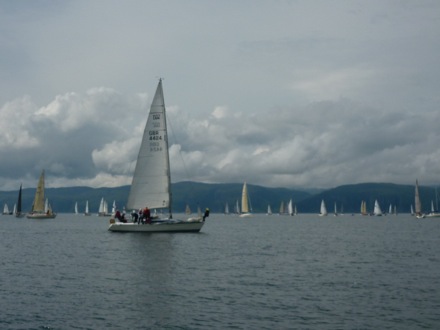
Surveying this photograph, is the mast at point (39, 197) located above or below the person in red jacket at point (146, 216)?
above

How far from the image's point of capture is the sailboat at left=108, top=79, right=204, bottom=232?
3168 inches

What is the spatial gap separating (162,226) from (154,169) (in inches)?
351

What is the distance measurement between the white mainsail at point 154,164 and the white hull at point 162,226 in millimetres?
3056

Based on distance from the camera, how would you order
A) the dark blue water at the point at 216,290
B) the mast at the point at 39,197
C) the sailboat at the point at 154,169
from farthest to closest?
the mast at the point at 39,197 < the sailboat at the point at 154,169 < the dark blue water at the point at 216,290

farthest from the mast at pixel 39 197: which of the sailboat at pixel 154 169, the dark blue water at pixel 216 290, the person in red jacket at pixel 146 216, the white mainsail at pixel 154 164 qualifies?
the dark blue water at pixel 216 290

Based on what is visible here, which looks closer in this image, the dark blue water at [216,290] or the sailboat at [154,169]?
the dark blue water at [216,290]

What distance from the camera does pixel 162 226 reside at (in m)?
77.8

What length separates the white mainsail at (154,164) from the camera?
8056 centimetres

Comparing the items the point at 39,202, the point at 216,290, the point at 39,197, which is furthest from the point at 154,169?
the point at 39,202

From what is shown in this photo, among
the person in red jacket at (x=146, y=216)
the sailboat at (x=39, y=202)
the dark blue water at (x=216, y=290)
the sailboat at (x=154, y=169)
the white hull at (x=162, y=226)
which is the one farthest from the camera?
the sailboat at (x=39, y=202)

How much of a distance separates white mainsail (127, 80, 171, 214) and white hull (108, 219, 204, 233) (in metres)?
3.06

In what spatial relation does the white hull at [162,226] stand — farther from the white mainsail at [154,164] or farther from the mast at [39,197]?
the mast at [39,197]

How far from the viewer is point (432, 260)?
Answer: 53.0 m

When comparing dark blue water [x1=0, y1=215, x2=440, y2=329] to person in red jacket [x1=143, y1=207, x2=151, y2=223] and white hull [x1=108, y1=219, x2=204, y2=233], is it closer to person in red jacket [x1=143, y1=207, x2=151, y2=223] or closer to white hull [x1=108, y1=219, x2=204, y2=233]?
white hull [x1=108, y1=219, x2=204, y2=233]
